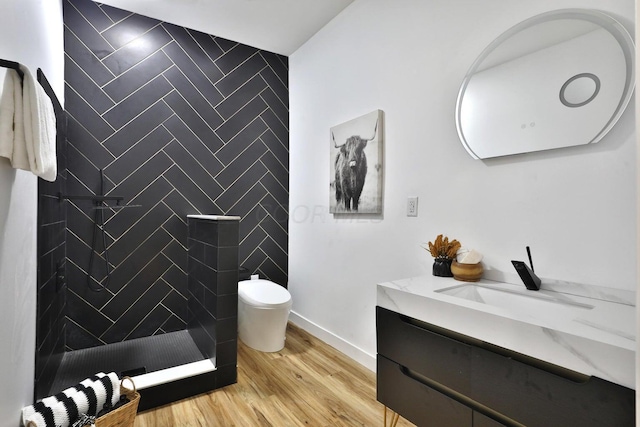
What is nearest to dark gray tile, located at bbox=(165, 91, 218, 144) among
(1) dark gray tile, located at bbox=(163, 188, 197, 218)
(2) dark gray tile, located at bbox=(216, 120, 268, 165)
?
(2) dark gray tile, located at bbox=(216, 120, 268, 165)

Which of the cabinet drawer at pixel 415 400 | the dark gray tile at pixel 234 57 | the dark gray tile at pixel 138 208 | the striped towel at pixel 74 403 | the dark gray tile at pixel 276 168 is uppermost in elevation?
the dark gray tile at pixel 234 57

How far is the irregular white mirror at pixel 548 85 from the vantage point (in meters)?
1.26

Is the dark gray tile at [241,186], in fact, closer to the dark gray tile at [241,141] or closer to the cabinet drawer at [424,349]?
the dark gray tile at [241,141]

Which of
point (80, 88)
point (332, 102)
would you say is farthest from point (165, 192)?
point (332, 102)

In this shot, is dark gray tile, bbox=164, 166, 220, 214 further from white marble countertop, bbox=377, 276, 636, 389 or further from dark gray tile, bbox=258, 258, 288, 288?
white marble countertop, bbox=377, 276, 636, 389

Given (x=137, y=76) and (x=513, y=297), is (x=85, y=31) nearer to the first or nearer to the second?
(x=137, y=76)

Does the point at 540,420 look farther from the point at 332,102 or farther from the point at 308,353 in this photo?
the point at 332,102

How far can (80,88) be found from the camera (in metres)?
2.52

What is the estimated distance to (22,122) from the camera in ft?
3.49

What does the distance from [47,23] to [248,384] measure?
7.84 ft

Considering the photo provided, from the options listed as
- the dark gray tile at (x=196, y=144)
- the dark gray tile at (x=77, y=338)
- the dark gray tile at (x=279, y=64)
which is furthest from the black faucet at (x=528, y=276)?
the dark gray tile at (x=77, y=338)

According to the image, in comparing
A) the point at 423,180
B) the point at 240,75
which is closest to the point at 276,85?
the point at 240,75

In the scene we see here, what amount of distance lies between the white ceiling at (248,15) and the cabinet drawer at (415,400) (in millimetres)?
2541

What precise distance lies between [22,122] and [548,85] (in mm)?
1942
